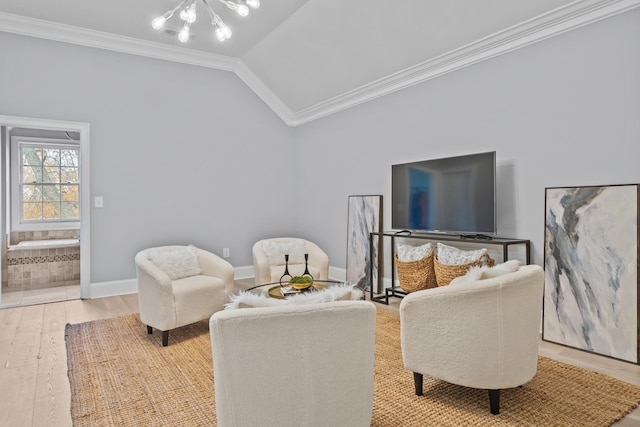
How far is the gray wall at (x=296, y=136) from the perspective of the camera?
2941 mm

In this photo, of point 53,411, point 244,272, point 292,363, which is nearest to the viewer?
point 292,363

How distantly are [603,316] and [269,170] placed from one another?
446 centimetres

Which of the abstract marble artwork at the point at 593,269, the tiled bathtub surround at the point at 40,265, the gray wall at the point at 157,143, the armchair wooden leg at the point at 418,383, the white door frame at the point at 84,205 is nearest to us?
the armchair wooden leg at the point at 418,383

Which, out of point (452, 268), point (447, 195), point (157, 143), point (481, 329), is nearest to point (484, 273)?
point (481, 329)

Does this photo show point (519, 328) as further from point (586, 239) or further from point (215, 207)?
point (215, 207)

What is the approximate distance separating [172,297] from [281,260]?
5.04ft

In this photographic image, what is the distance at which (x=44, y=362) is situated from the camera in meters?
2.84

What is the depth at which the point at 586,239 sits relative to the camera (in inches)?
113

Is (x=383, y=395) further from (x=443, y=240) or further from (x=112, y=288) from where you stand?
(x=112, y=288)

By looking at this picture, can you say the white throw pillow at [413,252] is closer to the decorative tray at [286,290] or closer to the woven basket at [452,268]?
the woven basket at [452,268]

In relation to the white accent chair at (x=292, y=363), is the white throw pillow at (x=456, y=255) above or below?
above

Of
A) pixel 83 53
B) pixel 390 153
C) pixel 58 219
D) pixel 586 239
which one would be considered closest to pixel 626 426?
pixel 586 239

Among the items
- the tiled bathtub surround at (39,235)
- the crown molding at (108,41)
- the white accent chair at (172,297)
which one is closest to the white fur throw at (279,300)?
the white accent chair at (172,297)

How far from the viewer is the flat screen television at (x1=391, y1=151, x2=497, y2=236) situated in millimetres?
3408
